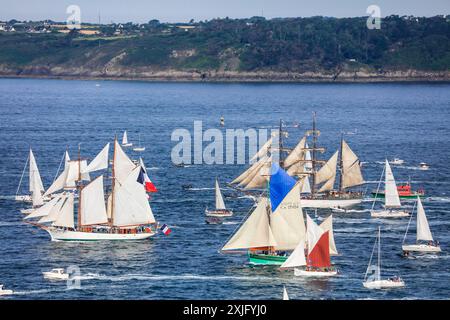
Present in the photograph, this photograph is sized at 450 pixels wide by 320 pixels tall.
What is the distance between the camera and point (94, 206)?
243 feet

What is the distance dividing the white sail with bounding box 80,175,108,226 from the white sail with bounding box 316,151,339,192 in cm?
2696

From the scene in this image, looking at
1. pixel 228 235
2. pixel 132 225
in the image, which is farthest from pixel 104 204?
pixel 228 235

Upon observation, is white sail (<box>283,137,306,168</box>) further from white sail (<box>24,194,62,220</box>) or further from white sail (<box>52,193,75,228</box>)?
white sail (<box>52,193,75,228</box>)

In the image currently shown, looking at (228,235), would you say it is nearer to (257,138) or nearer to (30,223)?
(30,223)

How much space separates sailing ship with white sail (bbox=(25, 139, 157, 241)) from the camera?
7256 cm

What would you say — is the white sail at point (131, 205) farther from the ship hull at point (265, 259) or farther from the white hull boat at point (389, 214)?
the white hull boat at point (389, 214)

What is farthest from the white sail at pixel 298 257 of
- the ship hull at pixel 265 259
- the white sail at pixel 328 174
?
the white sail at pixel 328 174

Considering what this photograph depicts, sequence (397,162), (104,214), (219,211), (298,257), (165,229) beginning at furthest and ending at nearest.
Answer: (397,162), (219,211), (104,214), (165,229), (298,257)

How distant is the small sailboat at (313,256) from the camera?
5753cm

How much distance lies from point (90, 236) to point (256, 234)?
669 inches

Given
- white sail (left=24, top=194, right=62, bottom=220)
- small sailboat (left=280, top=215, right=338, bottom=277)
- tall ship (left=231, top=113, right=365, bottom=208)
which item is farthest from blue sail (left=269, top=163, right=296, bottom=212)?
tall ship (left=231, top=113, right=365, bottom=208)

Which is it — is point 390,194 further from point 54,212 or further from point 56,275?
point 56,275

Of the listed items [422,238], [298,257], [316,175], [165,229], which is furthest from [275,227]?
[316,175]

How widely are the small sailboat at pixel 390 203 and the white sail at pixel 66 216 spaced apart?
2783cm
